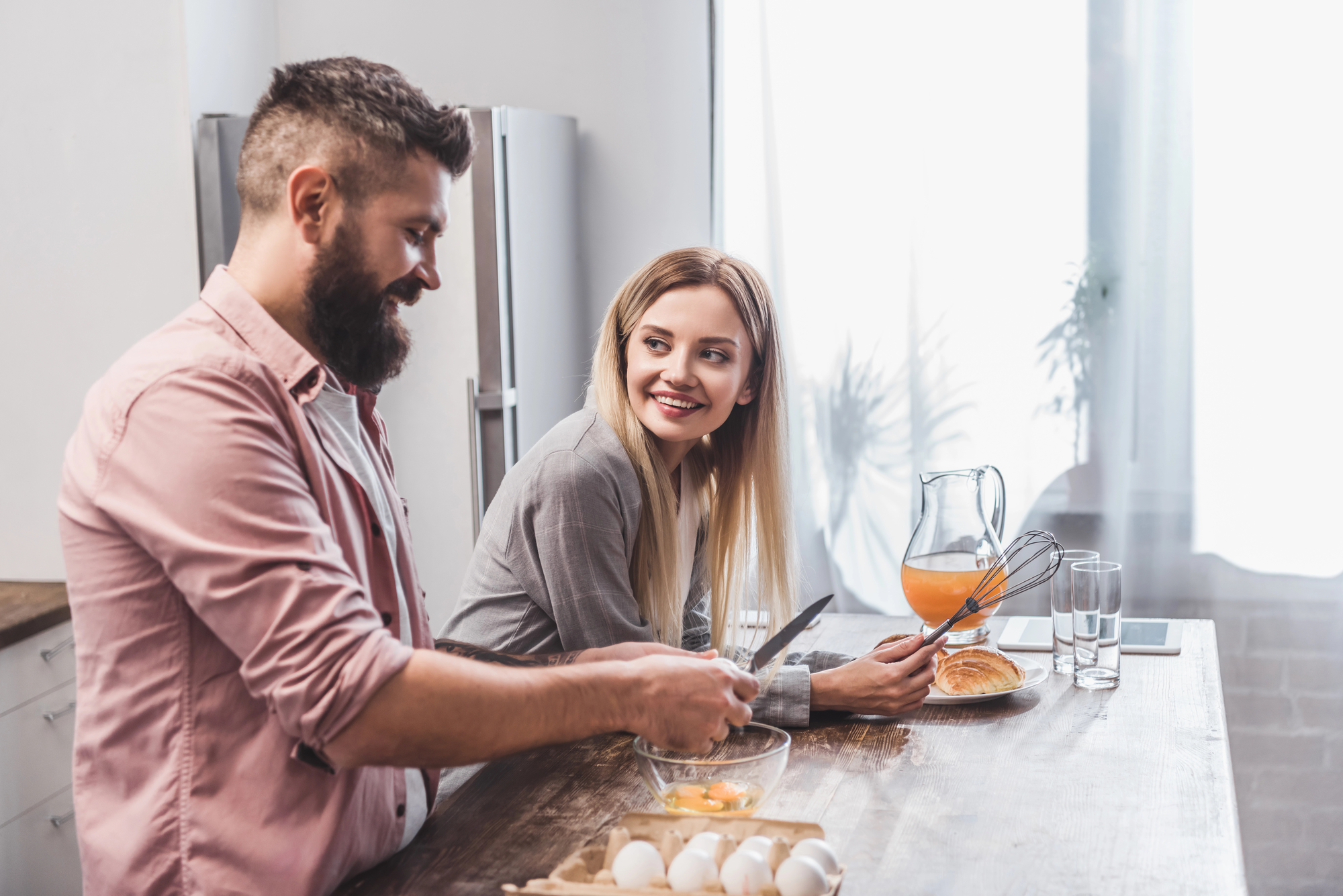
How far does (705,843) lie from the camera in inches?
34.7

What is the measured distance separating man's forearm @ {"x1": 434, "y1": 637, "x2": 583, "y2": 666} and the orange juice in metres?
0.48

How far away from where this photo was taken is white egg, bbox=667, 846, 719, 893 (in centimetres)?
84

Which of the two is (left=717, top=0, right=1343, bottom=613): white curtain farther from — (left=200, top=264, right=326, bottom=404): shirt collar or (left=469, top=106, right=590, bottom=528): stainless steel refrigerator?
(left=200, top=264, right=326, bottom=404): shirt collar

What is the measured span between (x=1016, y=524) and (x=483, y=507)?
130cm

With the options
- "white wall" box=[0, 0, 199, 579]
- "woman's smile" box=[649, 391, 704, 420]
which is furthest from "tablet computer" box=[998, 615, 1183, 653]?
"white wall" box=[0, 0, 199, 579]

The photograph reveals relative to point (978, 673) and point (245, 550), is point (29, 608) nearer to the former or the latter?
point (245, 550)

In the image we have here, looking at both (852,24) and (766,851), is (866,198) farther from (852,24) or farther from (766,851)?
(766,851)

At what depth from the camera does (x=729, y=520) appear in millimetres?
1833

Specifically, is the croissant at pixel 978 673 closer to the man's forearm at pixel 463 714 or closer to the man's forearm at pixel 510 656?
the man's forearm at pixel 510 656

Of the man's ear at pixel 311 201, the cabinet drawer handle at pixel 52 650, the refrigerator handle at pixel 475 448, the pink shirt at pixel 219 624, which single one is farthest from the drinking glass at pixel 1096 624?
the cabinet drawer handle at pixel 52 650

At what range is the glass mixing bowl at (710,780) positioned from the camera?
1.05m

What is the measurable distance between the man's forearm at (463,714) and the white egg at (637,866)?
0.13 m

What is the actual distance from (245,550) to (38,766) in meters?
1.82

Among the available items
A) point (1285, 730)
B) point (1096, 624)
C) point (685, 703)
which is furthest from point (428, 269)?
point (1285, 730)
